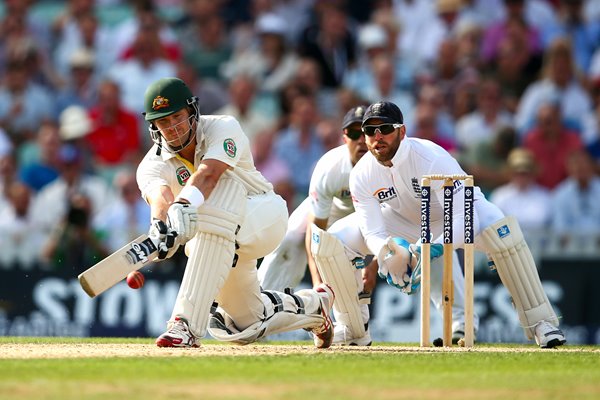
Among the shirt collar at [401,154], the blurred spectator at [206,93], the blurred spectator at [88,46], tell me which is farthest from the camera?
the blurred spectator at [88,46]

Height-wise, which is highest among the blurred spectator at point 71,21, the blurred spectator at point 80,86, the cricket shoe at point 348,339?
the blurred spectator at point 71,21

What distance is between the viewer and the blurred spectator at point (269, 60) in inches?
543

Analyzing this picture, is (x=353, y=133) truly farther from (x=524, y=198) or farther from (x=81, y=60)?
(x=81, y=60)

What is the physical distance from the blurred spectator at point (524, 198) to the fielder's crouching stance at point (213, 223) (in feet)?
15.8

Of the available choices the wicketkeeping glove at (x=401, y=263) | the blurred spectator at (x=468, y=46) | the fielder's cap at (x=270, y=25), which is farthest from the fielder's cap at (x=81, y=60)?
the wicketkeeping glove at (x=401, y=263)

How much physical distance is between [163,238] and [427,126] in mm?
6137

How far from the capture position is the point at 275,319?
7418 millimetres

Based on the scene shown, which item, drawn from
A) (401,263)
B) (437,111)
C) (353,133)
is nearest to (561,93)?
(437,111)

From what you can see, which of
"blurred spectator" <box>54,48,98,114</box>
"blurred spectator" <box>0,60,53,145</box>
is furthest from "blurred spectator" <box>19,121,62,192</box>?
"blurred spectator" <box>54,48,98,114</box>

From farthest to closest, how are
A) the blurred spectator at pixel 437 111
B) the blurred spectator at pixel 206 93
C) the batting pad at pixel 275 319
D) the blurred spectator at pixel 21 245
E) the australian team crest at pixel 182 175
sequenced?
the blurred spectator at pixel 206 93 → the blurred spectator at pixel 437 111 → the blurred spectator at pixel 21 245 → the australian team crest at pixel 182 175 → the batting pad at pixel 275 319

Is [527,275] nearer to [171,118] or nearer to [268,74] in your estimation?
[171,118]

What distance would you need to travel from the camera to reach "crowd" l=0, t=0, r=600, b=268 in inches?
490

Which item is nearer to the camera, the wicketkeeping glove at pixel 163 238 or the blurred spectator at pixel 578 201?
the wicketkeeping glove at pixel 163 238

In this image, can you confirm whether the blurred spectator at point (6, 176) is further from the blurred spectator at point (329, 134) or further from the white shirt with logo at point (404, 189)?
the white shirt with logo at point (404, 189)
